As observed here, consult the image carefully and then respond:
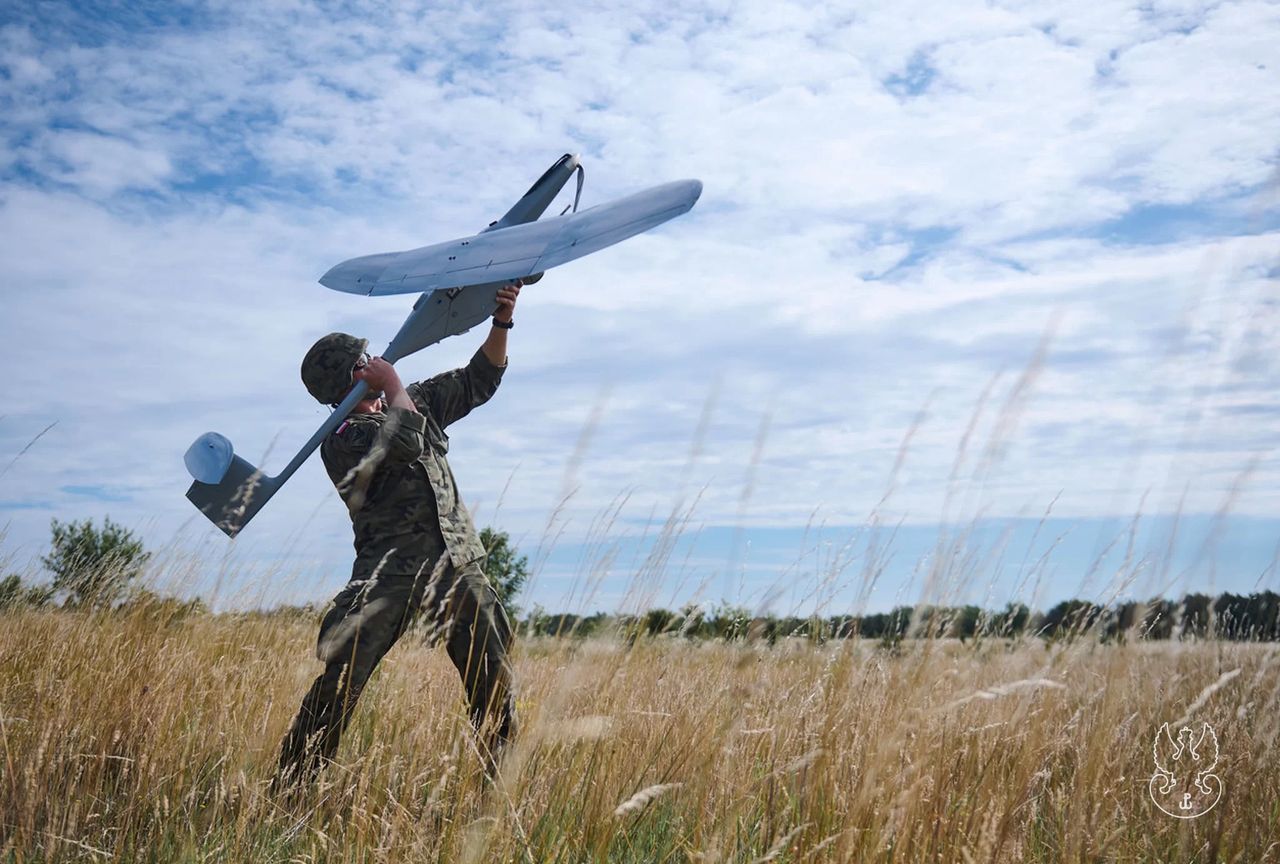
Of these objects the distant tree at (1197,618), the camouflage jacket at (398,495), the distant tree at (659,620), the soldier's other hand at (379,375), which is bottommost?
the distant tree at (1197,618)

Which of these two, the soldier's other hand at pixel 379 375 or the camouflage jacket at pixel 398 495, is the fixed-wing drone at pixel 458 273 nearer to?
the soldier's other hand at pixel 379 375

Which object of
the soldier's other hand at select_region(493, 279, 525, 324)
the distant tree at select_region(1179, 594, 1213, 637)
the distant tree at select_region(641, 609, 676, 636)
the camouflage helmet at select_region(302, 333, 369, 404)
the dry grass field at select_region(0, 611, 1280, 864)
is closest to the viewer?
the dry grass field at select_region(0, 611, 1280, 864)

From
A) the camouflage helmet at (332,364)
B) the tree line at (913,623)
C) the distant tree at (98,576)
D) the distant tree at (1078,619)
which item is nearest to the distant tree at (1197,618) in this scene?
the tree line at (913,623)

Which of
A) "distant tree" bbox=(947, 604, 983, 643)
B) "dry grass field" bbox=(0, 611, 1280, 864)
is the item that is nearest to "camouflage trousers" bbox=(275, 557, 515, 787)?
"dry grass field" bbox=(0, 611, 1280, 864)

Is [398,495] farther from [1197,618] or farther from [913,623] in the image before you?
[1197,618]

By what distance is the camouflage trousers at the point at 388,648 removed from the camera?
342 cm

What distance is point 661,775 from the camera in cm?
308

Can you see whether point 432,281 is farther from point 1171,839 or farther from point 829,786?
point 1171,839

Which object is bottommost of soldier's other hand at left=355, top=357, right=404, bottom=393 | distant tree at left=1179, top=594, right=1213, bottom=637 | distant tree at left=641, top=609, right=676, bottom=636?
distant tree at left=1179, top=594, right=1213, bottom=637

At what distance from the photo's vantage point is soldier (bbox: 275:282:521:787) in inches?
136

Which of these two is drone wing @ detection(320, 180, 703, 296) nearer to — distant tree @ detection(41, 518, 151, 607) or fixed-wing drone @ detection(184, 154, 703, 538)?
fixed-wing drone @ detection(184, 154, 703, 538)

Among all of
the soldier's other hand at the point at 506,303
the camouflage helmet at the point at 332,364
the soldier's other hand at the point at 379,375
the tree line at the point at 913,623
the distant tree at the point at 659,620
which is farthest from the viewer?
the soldier's other hand at the point at 506,303

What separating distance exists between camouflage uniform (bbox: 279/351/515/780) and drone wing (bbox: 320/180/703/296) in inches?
31.9

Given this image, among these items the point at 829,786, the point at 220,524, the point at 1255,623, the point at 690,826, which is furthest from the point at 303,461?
the point at 1255,623
